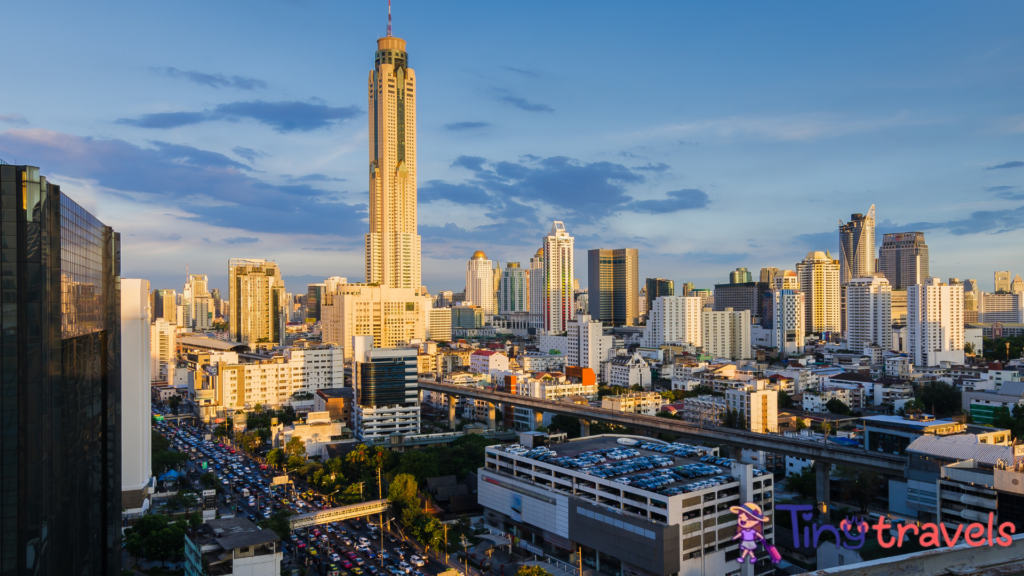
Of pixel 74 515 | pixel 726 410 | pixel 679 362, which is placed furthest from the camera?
pixel 679 362

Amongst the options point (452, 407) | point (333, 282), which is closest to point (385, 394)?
point (452, 407)

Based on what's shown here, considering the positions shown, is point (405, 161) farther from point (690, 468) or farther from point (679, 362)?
point (690, 468)

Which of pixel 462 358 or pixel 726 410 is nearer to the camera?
pixel 726 410

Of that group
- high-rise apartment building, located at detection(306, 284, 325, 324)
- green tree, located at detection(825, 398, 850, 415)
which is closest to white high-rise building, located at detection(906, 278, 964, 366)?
green tree, located at detection(825, 398, 850, 415)

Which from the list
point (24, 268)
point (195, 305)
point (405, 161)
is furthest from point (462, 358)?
point (195, 305)

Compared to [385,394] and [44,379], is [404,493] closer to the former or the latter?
[385,394]

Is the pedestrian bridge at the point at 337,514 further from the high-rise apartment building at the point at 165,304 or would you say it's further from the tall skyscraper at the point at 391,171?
the high-rise apartment building at the point at 165,304

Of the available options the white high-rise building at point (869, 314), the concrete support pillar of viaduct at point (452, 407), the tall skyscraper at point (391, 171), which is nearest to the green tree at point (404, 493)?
the concrete support pillar of viaduct at point (452, 407)
